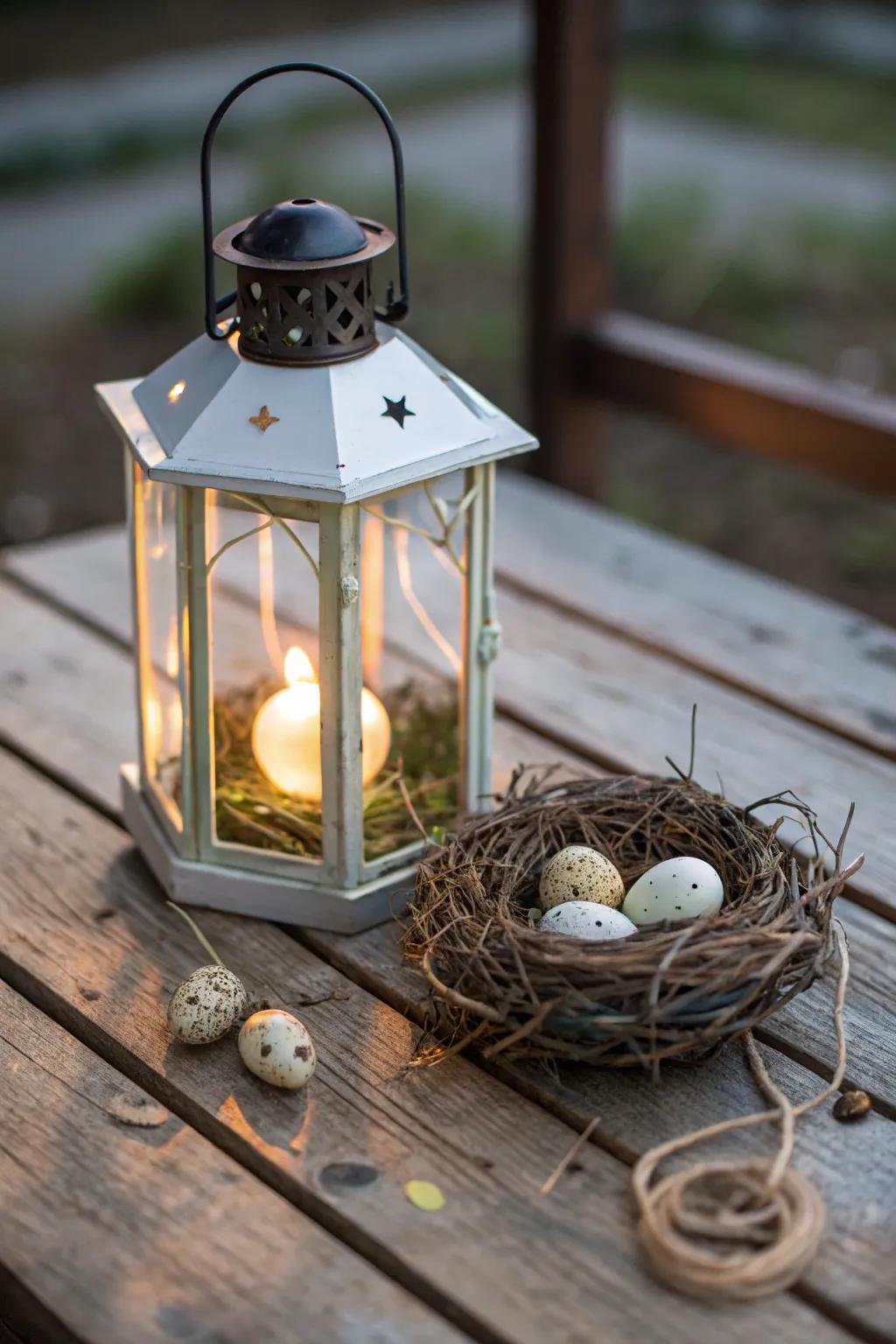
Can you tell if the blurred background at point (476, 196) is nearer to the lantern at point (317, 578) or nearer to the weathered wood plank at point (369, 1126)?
the lantern at point (317, 578)

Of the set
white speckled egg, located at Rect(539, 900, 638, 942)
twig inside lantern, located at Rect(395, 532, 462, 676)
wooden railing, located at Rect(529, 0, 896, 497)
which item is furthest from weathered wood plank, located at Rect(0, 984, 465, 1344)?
wooden railing, located at Rect(529, 0, 896, 497)

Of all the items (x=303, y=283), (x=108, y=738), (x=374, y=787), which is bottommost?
(x=108, y=738)

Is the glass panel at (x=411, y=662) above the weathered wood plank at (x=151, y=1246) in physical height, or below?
above

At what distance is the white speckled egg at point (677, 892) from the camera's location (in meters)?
1.31

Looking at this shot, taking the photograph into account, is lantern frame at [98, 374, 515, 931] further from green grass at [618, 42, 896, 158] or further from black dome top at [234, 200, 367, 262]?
green grass at [618, 42, 896, 158]

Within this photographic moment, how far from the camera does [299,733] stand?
58.7 inches

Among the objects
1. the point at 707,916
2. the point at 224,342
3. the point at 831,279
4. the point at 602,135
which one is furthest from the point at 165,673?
the point at 831,279

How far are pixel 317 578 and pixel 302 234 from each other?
0.33m

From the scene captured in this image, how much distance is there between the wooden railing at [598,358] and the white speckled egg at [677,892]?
120 centimetres

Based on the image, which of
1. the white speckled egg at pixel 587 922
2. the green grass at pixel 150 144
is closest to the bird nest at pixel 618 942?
the white speckled egg at pixel 587 922

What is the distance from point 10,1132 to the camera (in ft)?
4.15

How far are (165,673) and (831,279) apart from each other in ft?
12.1

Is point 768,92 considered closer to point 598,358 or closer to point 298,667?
point 598,358

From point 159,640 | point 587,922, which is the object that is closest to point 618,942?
point 587,922
